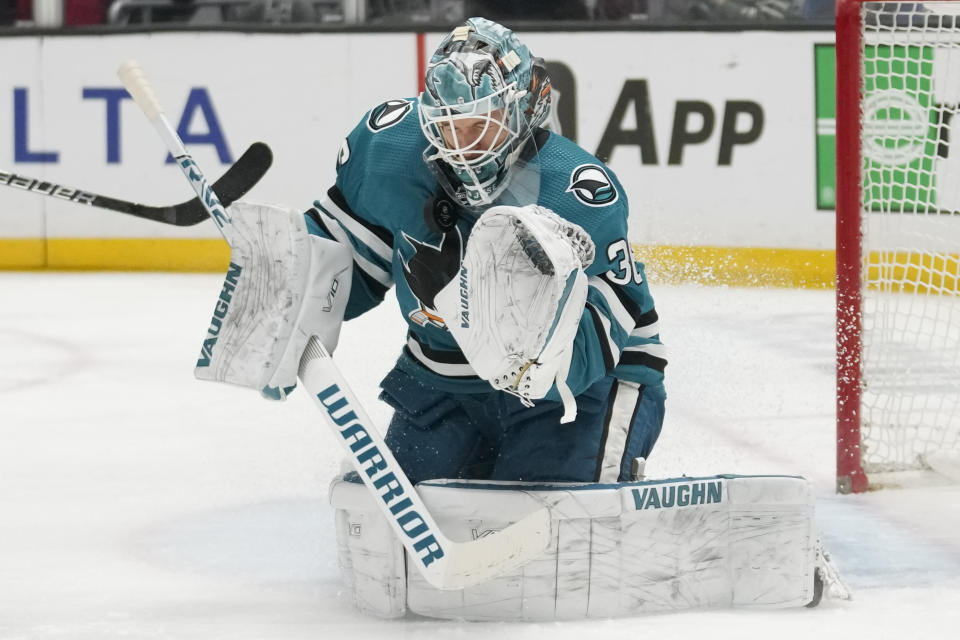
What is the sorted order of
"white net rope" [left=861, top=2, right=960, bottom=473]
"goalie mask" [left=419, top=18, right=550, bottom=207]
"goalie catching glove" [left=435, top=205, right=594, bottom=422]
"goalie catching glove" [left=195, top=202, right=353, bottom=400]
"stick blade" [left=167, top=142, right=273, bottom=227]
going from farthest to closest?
1. "white net rope" [left=861, top=2, right=960, bottom=473]
2. "stick blade" [left=167, top=142, right=273, bottom=227]
3. "goalie catching glove" [left=195, top=202, right=353, bottom=400]
4. "goalie mask" [left=419, top=18, right=550, bottom=207]
5. "goalie catching glove" [left=435, top=205, right=594, bottom=422]

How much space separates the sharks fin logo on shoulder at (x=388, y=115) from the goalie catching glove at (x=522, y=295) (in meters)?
0.38

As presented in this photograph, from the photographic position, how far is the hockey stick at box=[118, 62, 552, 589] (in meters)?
1.76

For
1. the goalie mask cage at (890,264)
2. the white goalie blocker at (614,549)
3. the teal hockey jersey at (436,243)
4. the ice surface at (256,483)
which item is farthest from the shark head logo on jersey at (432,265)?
the goalie mask cage at (890,264)

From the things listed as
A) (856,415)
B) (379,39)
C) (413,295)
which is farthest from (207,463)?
(379,39)

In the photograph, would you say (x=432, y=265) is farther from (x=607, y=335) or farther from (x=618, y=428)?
(x=618, y=428)

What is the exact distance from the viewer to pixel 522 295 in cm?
164

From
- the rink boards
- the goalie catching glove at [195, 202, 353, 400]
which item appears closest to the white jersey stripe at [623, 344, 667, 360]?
the goalie catching glove at [195, 202, 353, 400]

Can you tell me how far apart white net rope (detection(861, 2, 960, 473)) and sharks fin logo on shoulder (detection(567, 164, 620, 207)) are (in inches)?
36.4

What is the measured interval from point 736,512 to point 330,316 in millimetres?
616

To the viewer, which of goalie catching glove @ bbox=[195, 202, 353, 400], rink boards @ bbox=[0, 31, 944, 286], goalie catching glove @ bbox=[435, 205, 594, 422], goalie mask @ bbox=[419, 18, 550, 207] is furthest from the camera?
rink boards @ bbox=[0, 31, 944, 286]

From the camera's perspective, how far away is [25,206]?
562 cm

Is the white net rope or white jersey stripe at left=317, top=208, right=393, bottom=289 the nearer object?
white jersey stripe at left=317, top=208, right=393, bottom=289

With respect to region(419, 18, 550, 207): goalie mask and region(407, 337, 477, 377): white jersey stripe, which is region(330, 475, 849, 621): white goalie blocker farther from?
region(419, 18, 550, 207): goalie mask

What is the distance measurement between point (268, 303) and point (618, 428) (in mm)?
516
